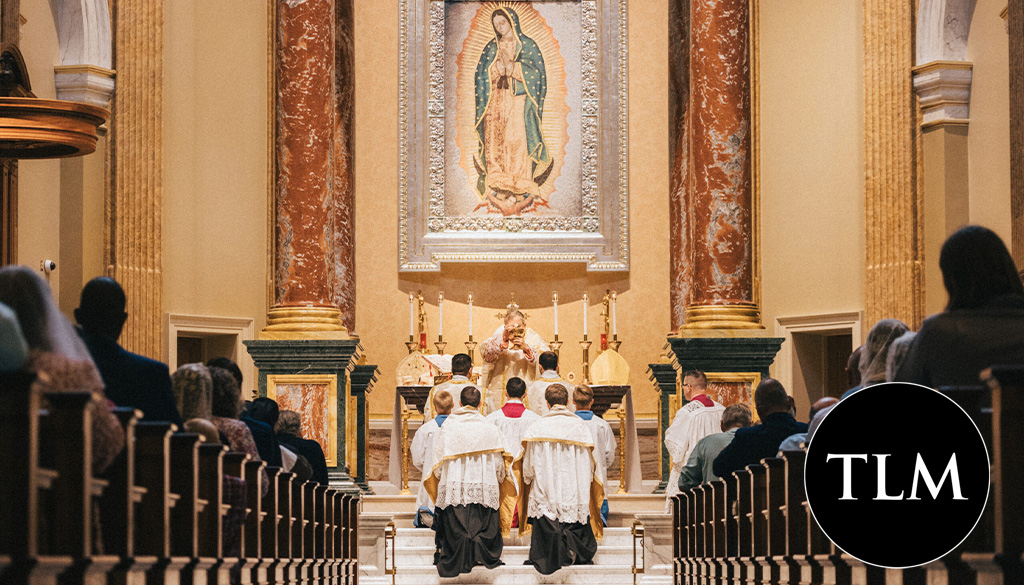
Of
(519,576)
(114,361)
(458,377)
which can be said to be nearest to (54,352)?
(114,361)

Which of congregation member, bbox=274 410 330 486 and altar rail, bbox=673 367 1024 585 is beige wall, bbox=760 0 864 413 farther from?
congregation member, bbox=274 410 330 486

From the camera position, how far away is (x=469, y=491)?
9.46m

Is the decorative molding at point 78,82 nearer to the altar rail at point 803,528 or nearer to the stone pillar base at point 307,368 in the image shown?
the stone pillar base at point 307,368

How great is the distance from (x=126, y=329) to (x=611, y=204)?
570 centimetres

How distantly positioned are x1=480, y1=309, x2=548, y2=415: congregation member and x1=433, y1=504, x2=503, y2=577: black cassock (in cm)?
286

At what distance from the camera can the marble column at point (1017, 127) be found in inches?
405

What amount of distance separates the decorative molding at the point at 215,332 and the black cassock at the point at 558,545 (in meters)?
3.75

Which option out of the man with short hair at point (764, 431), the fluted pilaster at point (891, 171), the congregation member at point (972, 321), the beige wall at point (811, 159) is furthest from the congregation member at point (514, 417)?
the congregation member at point (972, 321)

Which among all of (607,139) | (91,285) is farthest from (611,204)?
(91,285)

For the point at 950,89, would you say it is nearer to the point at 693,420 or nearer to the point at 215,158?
the point at 693,420

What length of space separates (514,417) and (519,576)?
146cm

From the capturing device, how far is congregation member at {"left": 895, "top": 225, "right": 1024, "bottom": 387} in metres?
3.66

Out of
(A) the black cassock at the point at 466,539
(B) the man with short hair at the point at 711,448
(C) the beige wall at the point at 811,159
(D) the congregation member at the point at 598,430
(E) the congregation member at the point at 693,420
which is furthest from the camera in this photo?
(C) the beige wall at the point at 811,159

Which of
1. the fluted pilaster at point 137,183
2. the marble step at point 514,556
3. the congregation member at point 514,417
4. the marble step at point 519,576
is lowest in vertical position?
the marble step at point 519,576
